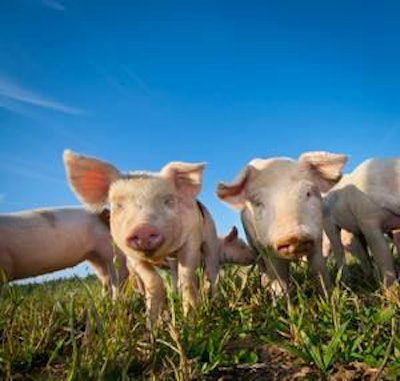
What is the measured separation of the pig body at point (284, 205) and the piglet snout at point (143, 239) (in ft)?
3.19

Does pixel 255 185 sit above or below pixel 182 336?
above

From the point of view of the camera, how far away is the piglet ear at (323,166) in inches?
215

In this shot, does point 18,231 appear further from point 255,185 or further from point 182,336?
point 182,336

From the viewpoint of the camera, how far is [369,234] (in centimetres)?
572

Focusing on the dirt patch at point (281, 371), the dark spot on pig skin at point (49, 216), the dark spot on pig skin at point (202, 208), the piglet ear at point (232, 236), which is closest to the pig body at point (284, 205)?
the dark spot on pig skin at point (202, 208)

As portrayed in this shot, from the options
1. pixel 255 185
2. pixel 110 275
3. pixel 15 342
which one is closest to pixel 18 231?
pixel 110 275

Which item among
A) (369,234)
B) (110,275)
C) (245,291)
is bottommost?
(110,275)

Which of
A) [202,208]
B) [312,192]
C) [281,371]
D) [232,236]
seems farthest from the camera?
[232,236]

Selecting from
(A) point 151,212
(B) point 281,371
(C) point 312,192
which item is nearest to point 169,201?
(A) point 151,212

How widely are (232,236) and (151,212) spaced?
7027 millimetres

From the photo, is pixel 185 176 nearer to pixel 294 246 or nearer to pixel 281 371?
pixel 294 246

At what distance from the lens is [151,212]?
455 centimetres

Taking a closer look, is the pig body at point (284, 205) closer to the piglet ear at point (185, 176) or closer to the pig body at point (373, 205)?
the piglet ear at point (185, 176)

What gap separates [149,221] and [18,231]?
4.56 meters
